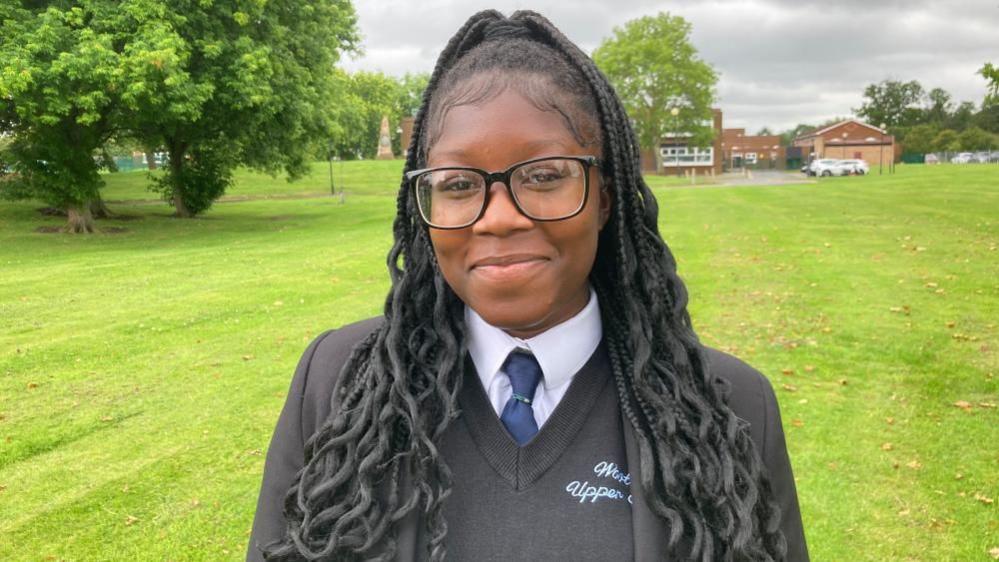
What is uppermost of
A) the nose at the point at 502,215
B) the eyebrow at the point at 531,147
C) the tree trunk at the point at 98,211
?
the eyebrow at the point at 531,147

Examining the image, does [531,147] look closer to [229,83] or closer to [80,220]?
[229,83]

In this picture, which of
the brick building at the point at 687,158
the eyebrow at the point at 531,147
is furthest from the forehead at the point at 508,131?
the brick building at the point at 687,158

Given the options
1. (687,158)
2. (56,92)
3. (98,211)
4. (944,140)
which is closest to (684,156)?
(687,158)

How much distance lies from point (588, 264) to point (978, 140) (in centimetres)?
9137

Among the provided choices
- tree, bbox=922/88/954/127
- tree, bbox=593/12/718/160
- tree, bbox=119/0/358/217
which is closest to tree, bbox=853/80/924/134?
tree, bbox=922/88/954/127

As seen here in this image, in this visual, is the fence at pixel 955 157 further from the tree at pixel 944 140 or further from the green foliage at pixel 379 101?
the green foliage at pixel 379 101

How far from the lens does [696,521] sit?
1534 mm

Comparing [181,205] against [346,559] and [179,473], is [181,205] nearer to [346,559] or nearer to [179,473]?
[179,473]

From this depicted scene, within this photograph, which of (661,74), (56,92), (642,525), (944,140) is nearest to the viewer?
(642,525)

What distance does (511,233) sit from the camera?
1598 millimetres

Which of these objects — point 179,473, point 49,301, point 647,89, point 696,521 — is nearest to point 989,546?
point 696,521

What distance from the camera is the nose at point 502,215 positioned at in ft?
5.19

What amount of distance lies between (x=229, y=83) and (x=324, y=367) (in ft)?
62.0

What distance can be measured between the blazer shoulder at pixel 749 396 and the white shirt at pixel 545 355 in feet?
0.99
